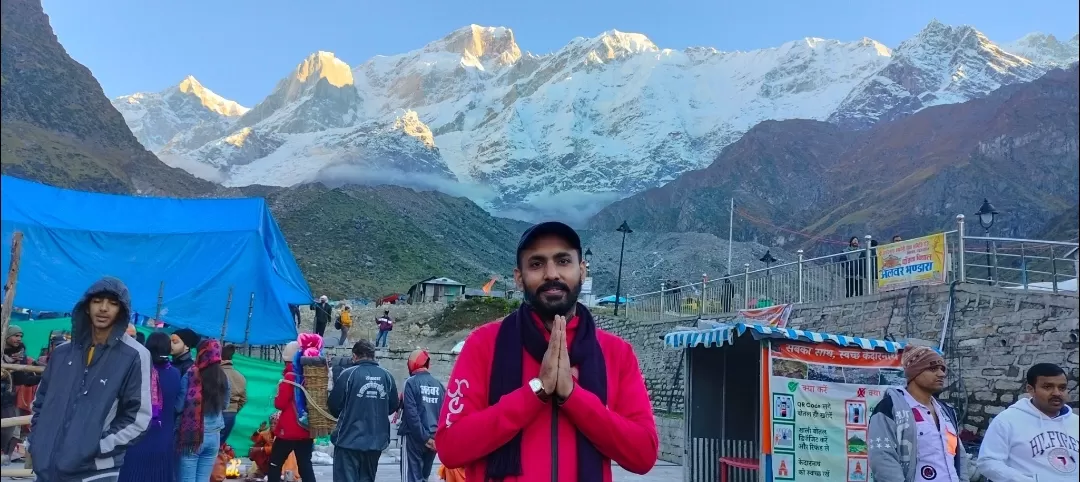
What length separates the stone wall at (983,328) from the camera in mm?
8492

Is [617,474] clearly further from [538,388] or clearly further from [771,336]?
[538,388]

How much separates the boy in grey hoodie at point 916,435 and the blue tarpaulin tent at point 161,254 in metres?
8.80

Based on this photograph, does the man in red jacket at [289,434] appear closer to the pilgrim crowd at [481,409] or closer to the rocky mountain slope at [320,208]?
the pilgrim crowd at [481,409]

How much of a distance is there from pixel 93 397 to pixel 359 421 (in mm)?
2662

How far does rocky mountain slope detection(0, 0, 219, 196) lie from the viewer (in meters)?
69.9

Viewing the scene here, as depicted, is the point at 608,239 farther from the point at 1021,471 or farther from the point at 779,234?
the point at 1021,471

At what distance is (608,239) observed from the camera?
85.6 m

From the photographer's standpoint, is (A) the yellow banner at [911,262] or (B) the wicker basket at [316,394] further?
(A) the yellow banner at [911,262]

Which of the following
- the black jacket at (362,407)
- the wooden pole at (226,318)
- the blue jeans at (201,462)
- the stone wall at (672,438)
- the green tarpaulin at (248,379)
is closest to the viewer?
the blue jeans at (201,462)

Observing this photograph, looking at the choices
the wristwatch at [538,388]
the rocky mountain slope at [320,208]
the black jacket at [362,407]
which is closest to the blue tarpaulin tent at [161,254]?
the black jacket at [362,407]

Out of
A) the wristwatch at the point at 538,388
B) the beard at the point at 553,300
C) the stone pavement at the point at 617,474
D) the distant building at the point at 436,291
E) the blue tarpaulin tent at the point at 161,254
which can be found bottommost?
the stone pavement at the point at 617,474

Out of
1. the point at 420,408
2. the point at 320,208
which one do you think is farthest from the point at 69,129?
the point at 420,408

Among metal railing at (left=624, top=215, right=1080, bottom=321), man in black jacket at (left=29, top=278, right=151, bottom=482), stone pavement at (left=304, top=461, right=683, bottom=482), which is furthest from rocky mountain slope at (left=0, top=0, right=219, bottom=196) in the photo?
man in black jacket at (left=29, top=278, right=151, bottom=482)

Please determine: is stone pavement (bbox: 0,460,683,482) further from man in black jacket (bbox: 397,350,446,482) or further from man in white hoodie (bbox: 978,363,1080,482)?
man in white hoodie (bbox: 978,363,1080,482)
